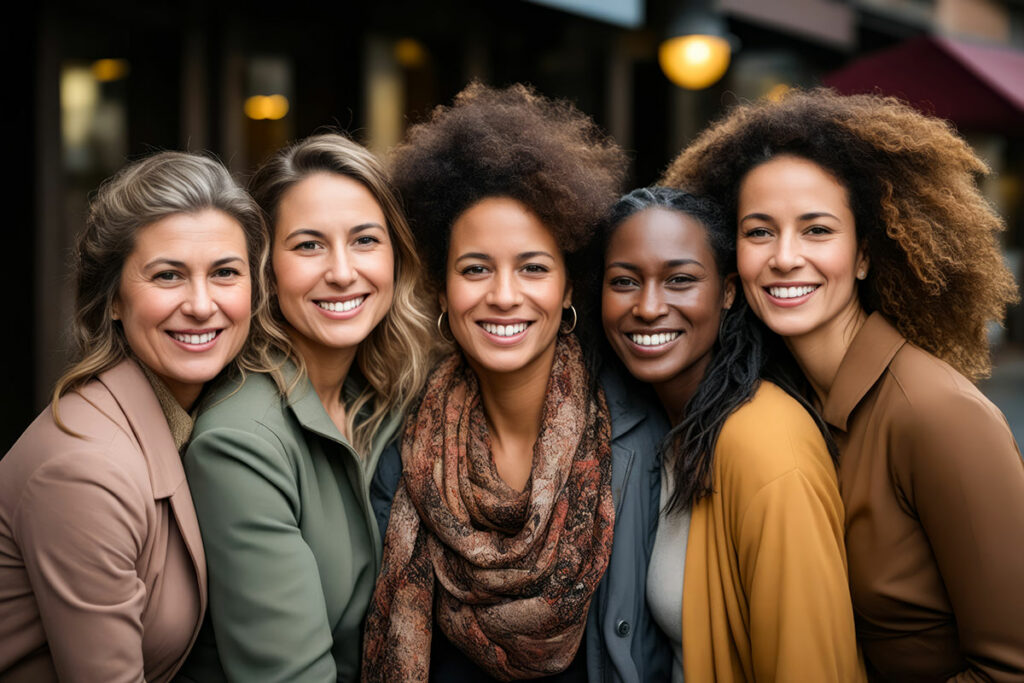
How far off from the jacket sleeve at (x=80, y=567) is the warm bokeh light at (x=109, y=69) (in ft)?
12.7

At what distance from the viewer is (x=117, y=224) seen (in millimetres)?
2658

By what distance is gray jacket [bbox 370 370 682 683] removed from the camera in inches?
108

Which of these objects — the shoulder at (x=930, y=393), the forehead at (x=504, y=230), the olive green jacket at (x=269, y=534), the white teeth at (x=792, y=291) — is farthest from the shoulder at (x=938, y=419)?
the olive green jacket at (x=269, y=534)

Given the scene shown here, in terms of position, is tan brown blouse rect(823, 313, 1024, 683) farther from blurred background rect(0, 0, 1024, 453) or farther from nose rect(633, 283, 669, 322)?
blurred background rect(0, 0, 1024, 453)

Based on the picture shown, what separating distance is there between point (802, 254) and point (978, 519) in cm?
90

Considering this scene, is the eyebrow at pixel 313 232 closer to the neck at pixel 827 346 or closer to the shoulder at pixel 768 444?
the shoulder at pixel 768 444

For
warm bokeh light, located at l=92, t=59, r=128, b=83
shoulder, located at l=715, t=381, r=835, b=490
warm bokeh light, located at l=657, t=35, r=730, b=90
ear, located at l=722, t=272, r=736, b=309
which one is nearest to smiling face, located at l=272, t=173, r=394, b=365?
ear, located at l=722, t=272, r=736, b=309

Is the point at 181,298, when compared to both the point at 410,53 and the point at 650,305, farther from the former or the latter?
the point at 410,53

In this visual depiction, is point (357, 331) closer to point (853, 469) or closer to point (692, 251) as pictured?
point (692, 251)

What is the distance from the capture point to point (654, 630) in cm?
280

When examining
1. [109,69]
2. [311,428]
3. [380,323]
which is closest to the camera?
[311,428]

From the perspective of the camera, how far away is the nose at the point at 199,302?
2.64 m

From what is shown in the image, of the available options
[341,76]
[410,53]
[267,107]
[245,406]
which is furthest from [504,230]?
[410,53]

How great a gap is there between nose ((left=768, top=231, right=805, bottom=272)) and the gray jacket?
685mm
